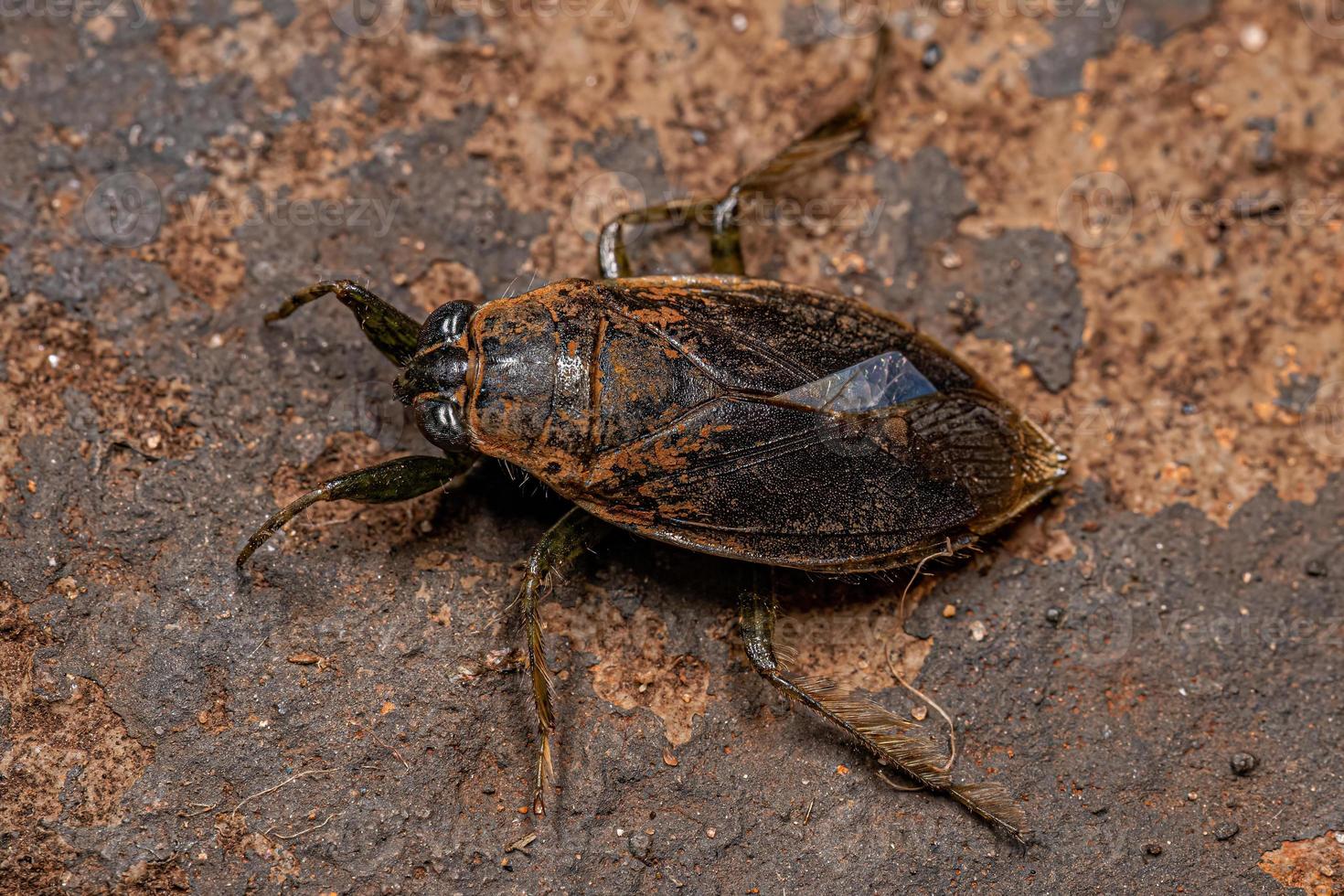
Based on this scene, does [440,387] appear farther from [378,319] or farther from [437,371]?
[378,319]

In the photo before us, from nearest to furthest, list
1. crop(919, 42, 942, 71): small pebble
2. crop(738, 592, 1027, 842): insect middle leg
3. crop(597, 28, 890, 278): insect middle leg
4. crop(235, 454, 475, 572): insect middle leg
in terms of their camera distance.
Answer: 1. crop(235, 454, 475, 572): insect middle leg
2. crop(738, 592, 1027, 842): insect middle leg
3. crop(597, 28, 890, 278): insect middle leg
4. crop(919, 42, 942, 71): small pebble

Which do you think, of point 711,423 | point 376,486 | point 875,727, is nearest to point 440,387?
point 376,486

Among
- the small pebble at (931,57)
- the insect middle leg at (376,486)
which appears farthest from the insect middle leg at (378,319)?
the small pebble at (931,57)

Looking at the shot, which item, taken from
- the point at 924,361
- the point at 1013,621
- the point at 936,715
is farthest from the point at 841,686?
the point at 924,361

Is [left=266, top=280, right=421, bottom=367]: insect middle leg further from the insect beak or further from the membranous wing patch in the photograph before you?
the membranous wing patch

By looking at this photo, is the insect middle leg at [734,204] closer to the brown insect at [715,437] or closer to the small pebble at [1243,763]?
the brown insect at [715,437]

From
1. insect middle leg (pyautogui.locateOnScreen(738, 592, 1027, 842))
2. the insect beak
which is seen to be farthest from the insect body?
insect middle leg (pyautogui.locateOnScreen(738, 592, 1027, 842))

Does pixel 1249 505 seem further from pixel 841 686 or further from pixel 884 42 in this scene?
pixel 884 42
